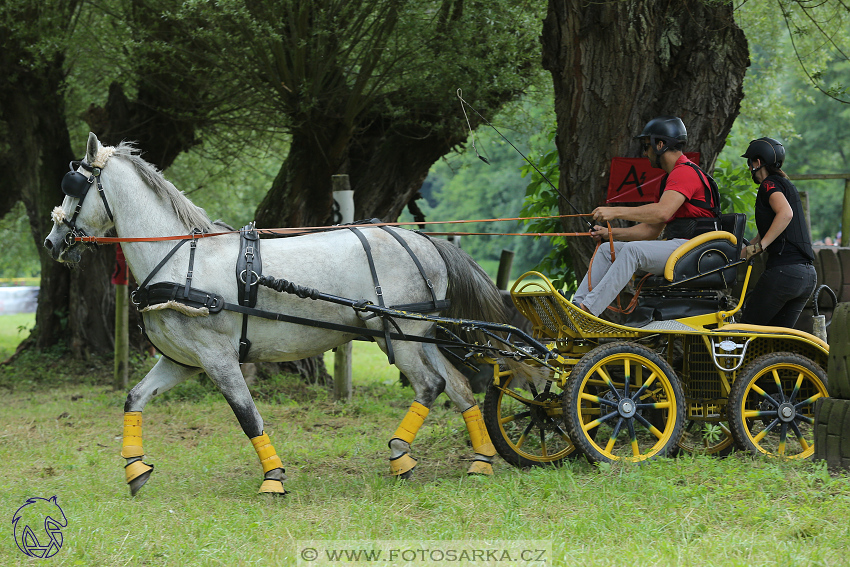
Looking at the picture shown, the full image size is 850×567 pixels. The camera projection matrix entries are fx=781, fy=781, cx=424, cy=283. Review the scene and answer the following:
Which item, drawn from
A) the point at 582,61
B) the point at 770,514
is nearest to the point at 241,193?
the point at 582,61

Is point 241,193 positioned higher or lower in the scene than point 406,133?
lower

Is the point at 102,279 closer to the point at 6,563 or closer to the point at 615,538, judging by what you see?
the point at 6,563

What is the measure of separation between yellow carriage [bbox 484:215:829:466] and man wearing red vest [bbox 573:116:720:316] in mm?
141

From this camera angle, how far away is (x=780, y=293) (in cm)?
500

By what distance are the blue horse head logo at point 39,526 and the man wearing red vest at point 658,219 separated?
3.12 metres

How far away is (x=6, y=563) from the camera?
11.5 feet

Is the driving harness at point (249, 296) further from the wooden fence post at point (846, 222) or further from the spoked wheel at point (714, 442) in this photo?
the wooden fence post at point (846, 222)

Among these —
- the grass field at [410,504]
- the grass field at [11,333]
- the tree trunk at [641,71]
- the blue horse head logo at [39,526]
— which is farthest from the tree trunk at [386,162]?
the grass field at [11,333]

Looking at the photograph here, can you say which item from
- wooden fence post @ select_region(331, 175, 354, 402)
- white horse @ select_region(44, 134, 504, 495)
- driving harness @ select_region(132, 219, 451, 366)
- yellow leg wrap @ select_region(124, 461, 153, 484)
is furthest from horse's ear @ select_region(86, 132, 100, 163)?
wooden fence post @ select_region(331, 175, 354, 402)

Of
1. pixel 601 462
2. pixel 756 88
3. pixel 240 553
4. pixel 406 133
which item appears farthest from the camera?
pixel 756 88

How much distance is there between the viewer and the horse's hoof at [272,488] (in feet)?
15.0

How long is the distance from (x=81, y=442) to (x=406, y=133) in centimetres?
513

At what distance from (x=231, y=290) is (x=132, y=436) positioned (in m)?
1.10

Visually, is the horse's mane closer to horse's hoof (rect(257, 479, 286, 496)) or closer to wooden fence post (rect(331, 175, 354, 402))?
horse's hoof (rect(257, 479, 286, 496))
